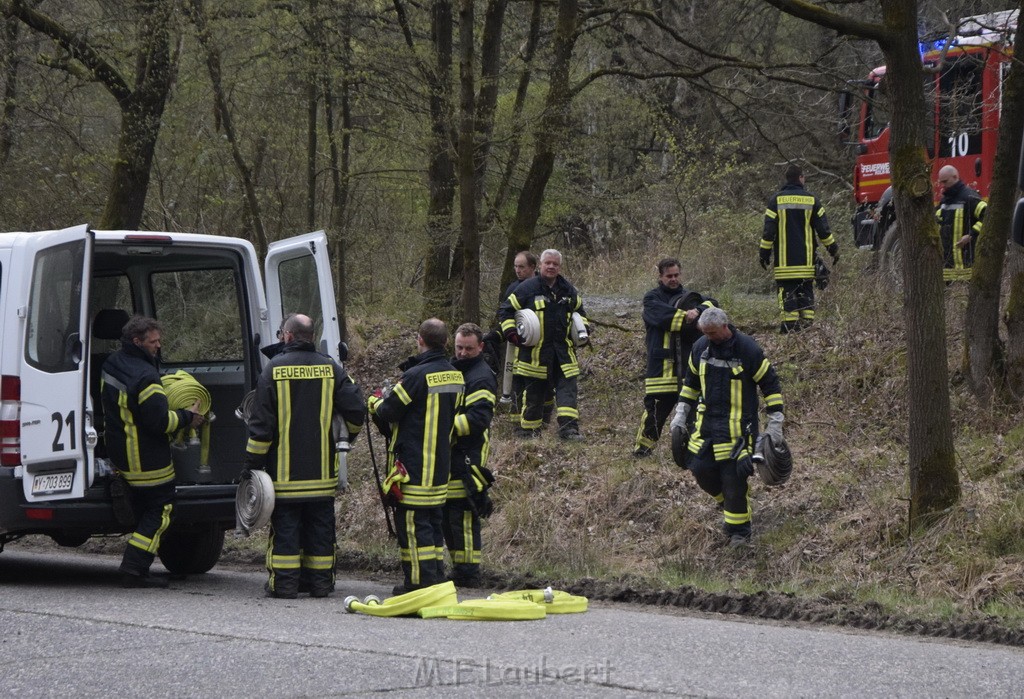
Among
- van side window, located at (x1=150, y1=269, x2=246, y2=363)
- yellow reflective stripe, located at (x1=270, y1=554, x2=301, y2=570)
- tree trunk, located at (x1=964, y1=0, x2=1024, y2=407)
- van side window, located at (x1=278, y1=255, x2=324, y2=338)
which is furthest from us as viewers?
tree trunk, located at (x1=964, y1=0, x2=1024, y2=407)

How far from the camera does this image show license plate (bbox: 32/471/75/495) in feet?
25.6

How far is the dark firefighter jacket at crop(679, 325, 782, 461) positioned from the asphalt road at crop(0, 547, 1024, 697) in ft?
6.23

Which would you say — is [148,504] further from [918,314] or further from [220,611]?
[918,314]

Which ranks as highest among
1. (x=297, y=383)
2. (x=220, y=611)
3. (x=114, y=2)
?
(x=114, y=2)

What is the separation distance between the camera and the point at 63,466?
7820 mm

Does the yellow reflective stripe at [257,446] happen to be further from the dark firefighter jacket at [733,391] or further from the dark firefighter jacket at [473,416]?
the dark firefighter jacket at [733,391]

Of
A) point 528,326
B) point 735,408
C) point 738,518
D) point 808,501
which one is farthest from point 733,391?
point 528,326

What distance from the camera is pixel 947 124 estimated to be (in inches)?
544

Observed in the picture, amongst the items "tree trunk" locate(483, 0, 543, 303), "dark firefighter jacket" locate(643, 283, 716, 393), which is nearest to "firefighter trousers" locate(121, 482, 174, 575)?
"dark firefighter jacket" locate(643, 283, 716, 393)

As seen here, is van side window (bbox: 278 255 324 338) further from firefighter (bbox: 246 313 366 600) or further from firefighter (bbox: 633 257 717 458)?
firefighter (bbox: 633 257 717 458)

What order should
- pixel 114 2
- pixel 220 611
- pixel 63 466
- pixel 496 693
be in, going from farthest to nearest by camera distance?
pixel 114 2 < pixel 63 466 < pixel 220 611 < pixel 496 693

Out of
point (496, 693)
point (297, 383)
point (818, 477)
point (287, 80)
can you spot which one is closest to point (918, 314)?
point (818, 477)

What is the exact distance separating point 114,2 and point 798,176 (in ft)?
27.2

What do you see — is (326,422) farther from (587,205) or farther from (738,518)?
(587,205)
